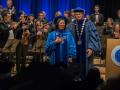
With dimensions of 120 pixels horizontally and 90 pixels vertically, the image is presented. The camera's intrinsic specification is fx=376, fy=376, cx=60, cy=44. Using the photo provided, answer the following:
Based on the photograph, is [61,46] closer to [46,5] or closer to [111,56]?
[111,56]

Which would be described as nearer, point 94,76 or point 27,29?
point 94,76

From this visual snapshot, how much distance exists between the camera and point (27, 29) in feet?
36.2

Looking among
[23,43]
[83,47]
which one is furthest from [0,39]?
[83,47]

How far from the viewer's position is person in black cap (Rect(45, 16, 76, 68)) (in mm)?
6348

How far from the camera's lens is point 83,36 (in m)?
6.91

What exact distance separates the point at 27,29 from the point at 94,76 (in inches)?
344

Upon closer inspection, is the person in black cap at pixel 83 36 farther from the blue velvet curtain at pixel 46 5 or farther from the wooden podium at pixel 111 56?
the blue velvet curtain at pixel 46 5

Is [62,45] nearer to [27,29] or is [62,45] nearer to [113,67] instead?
[113,67]

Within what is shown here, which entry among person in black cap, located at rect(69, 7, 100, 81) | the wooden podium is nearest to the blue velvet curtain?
person in black cap, located at rect(69, 7, 100, 81)

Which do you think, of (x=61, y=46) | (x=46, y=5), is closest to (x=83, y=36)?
(x=61, y=46)

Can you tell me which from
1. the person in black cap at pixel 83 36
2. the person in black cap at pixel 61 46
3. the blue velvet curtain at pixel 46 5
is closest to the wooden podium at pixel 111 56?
the person in black cap at pixel 83 36

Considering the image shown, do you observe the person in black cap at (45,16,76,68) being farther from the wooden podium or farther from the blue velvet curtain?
the blue velvet curtain

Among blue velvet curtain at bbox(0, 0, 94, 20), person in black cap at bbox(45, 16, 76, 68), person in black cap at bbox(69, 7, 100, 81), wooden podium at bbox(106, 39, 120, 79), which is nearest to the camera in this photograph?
person in black cap at bbox(45, 16, 76, 68)

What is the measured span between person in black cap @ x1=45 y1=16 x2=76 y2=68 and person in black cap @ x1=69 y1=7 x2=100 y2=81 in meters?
0.41
